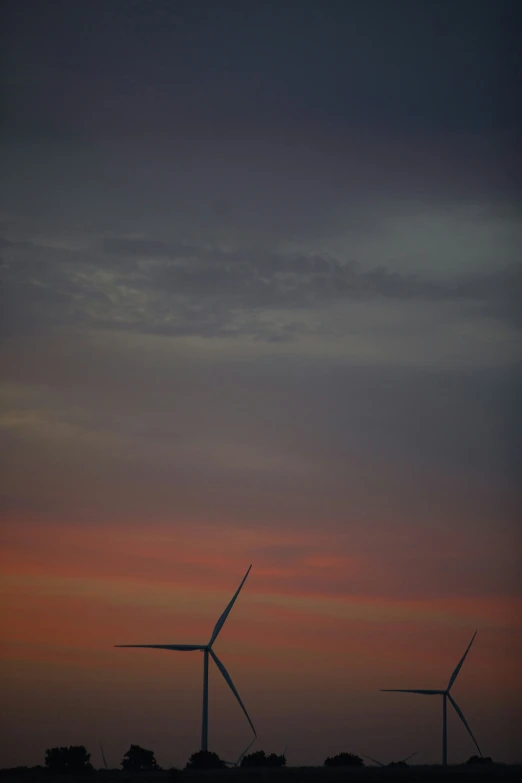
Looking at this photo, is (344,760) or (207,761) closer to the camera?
(207,761)

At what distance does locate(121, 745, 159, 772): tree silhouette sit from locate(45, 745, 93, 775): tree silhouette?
81.2 feet

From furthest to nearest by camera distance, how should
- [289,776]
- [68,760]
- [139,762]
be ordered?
[139,762]
[68,760]
[289,776]

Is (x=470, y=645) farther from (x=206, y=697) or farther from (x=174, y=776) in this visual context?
(x=174, y=776)

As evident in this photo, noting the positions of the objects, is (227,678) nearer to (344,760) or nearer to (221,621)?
(221,621)

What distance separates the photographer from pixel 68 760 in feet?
444

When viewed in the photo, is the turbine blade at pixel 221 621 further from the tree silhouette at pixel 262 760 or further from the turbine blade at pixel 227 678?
the tree silhouette at pixel 262 760

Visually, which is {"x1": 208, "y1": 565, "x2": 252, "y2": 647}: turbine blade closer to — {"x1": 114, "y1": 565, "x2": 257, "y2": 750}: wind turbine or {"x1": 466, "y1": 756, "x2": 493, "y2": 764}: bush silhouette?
{"x1": 114, "y1": 565, "x2": 257, "y2": 750}: wind turbine

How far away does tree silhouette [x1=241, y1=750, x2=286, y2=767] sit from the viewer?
16762 cm

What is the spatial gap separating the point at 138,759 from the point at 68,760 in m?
34.1

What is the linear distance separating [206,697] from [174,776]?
20.6m

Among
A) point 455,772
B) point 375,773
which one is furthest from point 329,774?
point 455,772

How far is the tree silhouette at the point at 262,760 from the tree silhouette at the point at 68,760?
1552 inches

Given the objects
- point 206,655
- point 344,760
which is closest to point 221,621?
point 206,655

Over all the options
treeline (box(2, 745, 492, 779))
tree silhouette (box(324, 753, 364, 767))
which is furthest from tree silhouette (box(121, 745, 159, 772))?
tree silhouette (box(324, 753, 364, 767))
